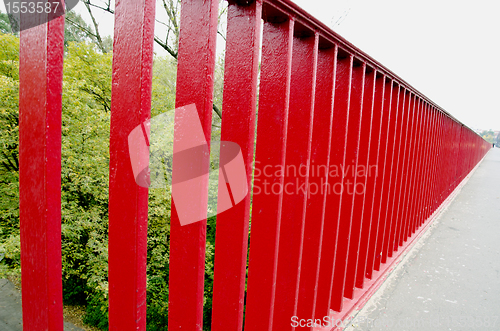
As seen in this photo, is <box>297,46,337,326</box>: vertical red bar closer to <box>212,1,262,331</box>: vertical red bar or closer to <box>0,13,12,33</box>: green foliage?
<box>212,1,262,331</box>: vertical red bar

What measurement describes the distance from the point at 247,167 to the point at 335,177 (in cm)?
84

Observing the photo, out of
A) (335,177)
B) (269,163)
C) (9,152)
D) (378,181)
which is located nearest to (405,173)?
(378,181)

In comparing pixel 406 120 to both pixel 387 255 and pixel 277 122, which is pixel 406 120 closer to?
pixel 387 255

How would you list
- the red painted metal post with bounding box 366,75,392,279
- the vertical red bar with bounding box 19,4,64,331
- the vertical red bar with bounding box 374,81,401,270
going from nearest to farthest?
the vertical red bar with bounding box 19,4,64,331
the red painted metal post with bounding box 366,75,392,279
the vertical red bar with bounding box 374,81,401,270

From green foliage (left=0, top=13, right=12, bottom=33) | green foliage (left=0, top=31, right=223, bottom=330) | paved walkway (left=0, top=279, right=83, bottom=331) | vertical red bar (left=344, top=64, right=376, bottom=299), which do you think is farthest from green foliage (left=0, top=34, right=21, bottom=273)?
vertical red bar (left=344, top=64, right=376, bottom=299)

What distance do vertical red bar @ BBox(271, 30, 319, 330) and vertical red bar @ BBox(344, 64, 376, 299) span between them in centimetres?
74

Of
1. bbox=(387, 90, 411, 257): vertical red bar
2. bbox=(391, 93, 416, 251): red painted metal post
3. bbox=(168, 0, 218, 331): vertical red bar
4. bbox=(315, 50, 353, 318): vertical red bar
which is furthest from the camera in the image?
bbox=(391, 93, 416, 251): red painted metal post

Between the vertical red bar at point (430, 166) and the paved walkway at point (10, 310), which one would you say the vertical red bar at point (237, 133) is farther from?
the paved walkway at point (10, 310)

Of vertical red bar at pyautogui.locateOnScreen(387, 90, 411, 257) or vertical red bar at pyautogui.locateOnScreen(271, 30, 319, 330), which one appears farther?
vertical red bar at pyautogui.locateOnScreen(387, 90, 411, 257)

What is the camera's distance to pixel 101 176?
10414 millimetres

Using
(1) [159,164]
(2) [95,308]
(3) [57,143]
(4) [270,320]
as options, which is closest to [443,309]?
(4) [270,320]

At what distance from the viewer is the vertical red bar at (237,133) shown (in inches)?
38.9

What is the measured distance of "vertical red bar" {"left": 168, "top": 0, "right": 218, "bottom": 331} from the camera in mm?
854

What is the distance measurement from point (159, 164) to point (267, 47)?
A: 1038 centimetres
